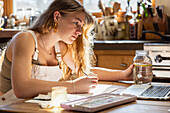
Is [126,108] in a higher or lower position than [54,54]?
lower

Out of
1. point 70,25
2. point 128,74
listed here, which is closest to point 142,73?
point 128,74

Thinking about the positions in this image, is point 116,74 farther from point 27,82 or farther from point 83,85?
point 27,82

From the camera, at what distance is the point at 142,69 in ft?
5.43

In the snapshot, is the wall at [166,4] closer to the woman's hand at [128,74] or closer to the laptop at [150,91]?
the woman's hand at [128,74]

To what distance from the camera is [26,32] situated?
1.75m

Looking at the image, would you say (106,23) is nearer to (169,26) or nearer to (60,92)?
(169,26)

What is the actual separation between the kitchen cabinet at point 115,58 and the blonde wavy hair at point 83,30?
1118mm

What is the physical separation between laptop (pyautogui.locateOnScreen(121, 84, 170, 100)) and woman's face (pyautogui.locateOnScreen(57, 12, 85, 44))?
21.0 inches

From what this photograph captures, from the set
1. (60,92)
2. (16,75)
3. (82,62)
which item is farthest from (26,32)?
(60,92)

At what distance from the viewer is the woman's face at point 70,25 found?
185 centimetres

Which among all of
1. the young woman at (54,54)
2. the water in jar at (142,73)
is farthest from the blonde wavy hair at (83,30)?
the water in jar at (142,73)

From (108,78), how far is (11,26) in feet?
9.20

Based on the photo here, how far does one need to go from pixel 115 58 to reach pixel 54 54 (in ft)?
4.45

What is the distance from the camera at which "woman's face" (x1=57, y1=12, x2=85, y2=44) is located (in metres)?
1.85
